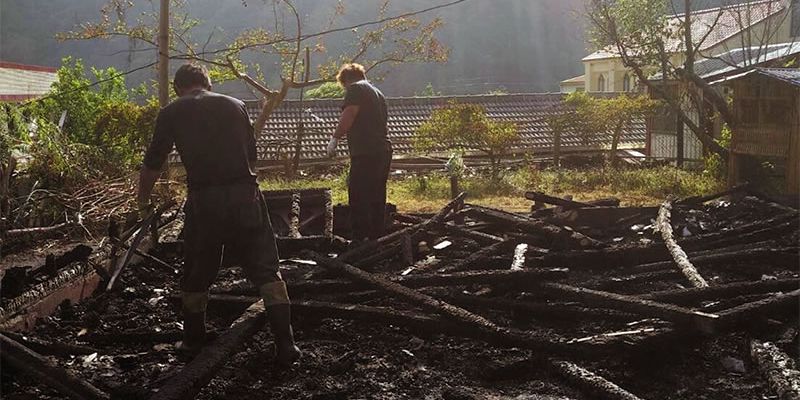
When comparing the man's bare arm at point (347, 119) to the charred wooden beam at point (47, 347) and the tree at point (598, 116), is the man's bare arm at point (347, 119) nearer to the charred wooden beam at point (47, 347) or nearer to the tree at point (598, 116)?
the charred wooden beam at point (47, 347)

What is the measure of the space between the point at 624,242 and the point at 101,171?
267 inches

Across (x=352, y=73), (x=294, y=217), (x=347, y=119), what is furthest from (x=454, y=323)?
(x=294, y=217)

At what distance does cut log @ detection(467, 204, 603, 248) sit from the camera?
23.5 ft

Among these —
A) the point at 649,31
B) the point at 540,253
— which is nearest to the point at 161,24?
the point at 540,253

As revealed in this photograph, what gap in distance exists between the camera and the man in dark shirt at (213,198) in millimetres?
4559

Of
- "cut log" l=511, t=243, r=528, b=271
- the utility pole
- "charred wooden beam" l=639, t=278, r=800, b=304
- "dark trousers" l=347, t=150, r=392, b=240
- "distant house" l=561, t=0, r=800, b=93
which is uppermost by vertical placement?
"distant house" l=561, t=0, r=800, b=93

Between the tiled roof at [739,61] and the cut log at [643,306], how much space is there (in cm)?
1201

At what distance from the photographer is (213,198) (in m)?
4.59

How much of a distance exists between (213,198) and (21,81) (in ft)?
68.5

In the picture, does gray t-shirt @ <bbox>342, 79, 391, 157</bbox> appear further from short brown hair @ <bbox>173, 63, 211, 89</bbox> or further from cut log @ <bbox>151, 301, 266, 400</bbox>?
short brown hair @ <bbox>173, 63, 211, 89</bbox>

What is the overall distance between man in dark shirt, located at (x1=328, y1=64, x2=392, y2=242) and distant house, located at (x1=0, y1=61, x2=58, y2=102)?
1546cm

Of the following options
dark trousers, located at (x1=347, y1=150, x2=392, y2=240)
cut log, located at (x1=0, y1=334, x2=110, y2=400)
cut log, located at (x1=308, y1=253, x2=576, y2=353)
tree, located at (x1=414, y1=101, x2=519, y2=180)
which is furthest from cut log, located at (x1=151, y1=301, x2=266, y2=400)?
tree, located at (x1=414, y1=101, x2=519, y2=180)

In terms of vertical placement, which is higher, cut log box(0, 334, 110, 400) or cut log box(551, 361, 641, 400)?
cut log box(0, 334, 110, 400)

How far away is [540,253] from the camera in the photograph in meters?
6.87
